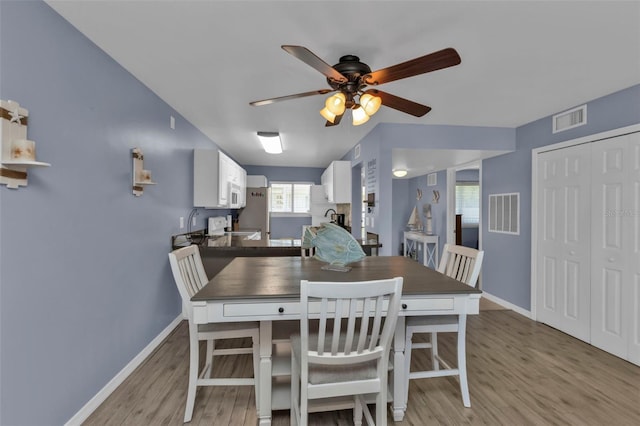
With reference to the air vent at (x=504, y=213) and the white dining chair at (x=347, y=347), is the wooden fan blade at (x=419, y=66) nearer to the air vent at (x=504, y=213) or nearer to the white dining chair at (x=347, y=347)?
the white dining chair at (x=347, y=347)

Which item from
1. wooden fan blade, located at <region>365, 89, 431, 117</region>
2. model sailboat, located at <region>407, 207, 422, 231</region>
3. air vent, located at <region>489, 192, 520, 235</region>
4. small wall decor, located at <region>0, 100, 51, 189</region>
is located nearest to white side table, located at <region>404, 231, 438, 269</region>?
model sailboat, located at <region>407, 207, 422, 231</region>

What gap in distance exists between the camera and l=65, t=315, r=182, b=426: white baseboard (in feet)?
5.98

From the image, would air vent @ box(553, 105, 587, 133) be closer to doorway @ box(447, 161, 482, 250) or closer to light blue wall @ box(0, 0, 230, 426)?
doorway @ box(447, 161, 482, 250)

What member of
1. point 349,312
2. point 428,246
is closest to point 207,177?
point 349,312

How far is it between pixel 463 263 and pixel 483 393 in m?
0.91

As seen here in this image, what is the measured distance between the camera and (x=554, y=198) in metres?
3.39

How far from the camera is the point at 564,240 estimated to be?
329cm

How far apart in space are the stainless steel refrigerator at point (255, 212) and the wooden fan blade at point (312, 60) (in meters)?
4.90

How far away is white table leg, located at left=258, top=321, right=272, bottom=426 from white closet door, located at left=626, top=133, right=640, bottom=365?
123 inches

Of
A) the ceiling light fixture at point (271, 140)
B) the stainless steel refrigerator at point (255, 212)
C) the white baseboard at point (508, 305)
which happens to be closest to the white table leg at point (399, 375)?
the white baseboard at point (508, 305)

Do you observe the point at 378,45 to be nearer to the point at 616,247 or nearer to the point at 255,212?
the point at 616,247

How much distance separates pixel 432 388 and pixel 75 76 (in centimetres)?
313

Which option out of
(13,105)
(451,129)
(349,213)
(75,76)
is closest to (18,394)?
(13,105)

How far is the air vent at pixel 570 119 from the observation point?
10.0ft
